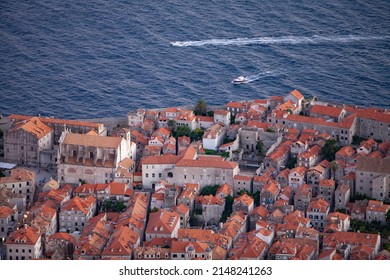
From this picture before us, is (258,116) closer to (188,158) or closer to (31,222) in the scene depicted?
(188,158)

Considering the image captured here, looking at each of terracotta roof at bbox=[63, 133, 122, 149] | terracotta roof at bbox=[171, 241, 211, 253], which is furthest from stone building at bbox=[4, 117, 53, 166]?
terracotta roof at bbox=[171, 241, 211, 253]

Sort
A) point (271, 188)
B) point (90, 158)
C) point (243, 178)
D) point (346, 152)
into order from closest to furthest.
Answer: point (271, 188) < point (243, 178) < point (346, 152) < point (90, 158)

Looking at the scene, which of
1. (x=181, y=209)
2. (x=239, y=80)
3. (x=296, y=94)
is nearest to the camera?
(x=181, y=209)

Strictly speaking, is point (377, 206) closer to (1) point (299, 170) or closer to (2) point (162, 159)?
(1) point (299, 170)

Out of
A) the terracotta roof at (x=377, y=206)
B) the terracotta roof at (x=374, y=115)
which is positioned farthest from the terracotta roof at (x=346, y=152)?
the terracotta roof at (x=377, y=206)

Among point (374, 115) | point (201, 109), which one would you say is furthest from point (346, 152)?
point (201, 109)
